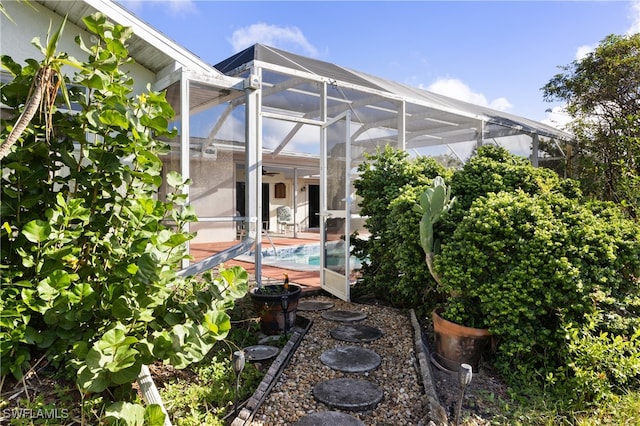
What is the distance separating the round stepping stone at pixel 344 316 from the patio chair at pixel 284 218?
31.7 ft

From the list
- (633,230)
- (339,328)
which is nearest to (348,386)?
(339,328)

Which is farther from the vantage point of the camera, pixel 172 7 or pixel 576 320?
pixel 172 7

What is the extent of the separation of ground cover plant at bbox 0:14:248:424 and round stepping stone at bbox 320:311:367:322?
2.40m

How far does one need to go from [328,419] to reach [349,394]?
0.36 meters

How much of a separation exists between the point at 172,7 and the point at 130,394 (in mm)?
5417

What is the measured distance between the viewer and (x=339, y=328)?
426cm

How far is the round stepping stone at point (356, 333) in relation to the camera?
13.0 ft

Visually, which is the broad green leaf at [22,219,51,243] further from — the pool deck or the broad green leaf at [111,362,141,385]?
the pool deck

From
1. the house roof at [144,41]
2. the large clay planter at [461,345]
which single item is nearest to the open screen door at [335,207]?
the house roof at [144,41]

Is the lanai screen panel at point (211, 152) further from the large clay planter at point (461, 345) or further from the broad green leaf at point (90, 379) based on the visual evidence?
the large clay planter at point (461, 345)

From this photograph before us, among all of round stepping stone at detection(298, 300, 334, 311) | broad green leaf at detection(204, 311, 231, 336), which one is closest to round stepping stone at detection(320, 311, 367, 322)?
round stepping stone at detection(298, 300, 334, 311)

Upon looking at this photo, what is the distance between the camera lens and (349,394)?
2836 mm

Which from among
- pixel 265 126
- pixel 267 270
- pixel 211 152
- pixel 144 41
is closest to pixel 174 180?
pixel 211 152

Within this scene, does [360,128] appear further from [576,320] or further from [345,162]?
[576,320]
